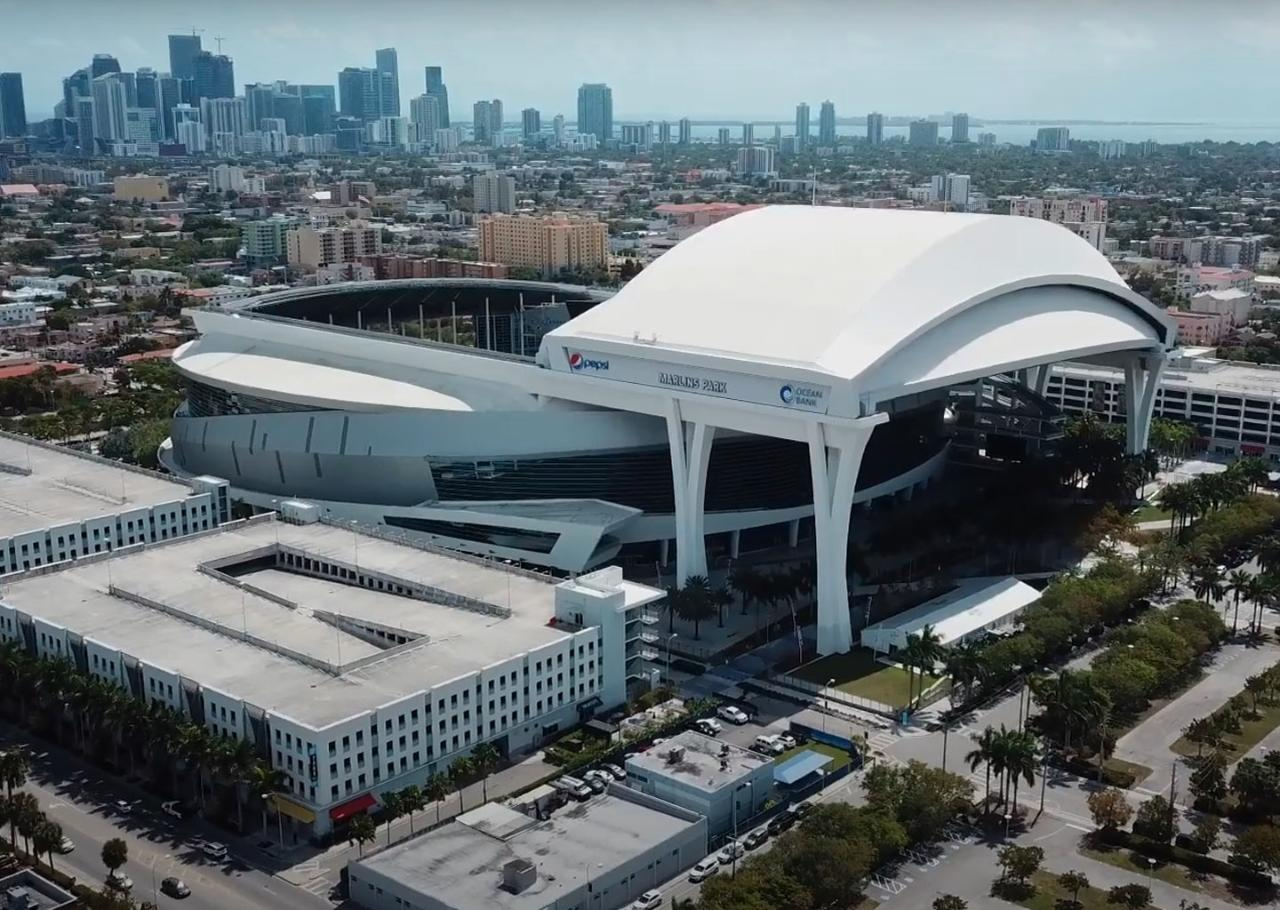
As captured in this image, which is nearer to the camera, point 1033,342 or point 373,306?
point 1033,342

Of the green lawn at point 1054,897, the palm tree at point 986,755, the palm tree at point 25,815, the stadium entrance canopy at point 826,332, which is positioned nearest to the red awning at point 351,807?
the palm tree at point 25,815

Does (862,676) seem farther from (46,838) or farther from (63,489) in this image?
(63,489)

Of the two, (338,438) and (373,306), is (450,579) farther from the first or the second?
(373,306)

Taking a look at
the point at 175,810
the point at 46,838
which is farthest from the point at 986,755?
the point at 46,838

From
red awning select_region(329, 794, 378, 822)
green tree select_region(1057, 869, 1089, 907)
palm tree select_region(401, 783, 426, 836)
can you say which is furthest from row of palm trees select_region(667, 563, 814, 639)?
green tree select_region(1057, 869, 1089, 907)

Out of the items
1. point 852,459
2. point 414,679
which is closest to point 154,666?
point 414,679
